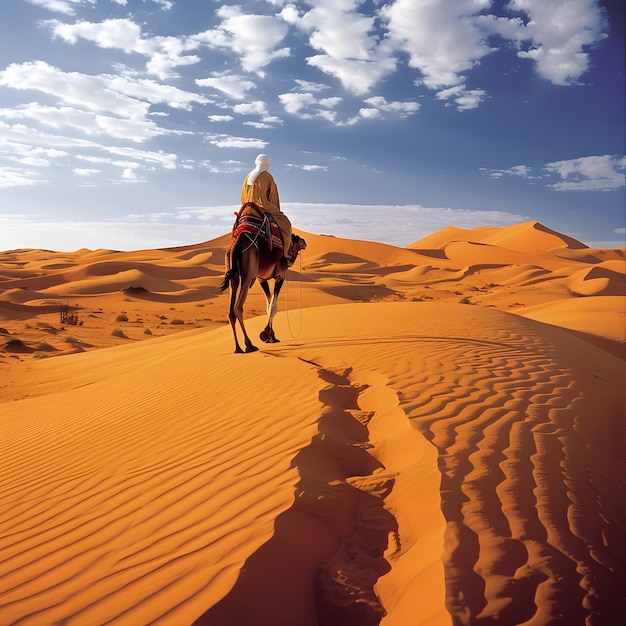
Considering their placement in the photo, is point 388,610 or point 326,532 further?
point 326,532

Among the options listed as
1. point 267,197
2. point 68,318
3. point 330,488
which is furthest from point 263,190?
point 68,318

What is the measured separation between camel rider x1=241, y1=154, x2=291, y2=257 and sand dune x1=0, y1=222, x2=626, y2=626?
2854 millimetres

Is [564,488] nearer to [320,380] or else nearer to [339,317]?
→ [320,380]

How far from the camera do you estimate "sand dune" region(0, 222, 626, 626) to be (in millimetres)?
2615

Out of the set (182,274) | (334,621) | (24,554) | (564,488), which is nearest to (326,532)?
(334,621)

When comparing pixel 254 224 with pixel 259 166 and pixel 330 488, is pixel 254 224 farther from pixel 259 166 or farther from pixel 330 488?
pixel 330 488

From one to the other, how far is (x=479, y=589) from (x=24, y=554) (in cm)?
288

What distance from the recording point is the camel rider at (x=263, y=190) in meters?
10.5

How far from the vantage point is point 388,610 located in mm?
2586

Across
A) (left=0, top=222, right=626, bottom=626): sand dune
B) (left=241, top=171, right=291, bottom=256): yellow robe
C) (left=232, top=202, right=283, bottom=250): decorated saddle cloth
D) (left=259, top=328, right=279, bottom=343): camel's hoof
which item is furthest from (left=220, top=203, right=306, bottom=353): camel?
(left=0, top=222, right=626, bottom=626): sand dune

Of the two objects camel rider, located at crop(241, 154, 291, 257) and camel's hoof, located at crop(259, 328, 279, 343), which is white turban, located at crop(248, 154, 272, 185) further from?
camel's hoof, located at crop(259, 328, 279, 343)

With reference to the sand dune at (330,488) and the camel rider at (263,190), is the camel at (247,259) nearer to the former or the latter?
the camel rider at (263,190)

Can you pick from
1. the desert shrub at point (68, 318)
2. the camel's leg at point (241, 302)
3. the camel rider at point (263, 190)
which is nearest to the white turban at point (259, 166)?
the camel rider at point (263, 190)

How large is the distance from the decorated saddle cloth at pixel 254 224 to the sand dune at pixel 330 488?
2.32 m
